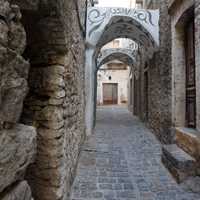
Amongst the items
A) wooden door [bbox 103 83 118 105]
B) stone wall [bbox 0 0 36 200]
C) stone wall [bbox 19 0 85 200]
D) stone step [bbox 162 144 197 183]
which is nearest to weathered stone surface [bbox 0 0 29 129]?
stone wall [bbox 0 0 36 200]

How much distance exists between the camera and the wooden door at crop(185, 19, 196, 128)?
4541 millimetres

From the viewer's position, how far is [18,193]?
1255 millimetres

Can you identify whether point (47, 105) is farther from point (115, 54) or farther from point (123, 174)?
point (115, 54)

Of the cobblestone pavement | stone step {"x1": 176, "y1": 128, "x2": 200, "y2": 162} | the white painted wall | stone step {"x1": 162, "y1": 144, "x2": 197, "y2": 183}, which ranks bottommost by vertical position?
the cobblestone pavement

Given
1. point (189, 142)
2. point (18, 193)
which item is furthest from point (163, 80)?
point (18, 193)

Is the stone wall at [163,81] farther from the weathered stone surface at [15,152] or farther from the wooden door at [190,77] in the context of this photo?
the weathered stone surface at [15,152]

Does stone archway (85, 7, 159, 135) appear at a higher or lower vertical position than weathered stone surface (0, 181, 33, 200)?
higher

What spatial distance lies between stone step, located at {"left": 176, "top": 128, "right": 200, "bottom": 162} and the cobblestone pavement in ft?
1.66

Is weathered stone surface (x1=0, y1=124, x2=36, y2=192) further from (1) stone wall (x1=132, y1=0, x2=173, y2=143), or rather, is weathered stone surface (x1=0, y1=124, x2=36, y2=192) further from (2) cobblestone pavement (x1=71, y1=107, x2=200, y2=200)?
(1) stone wall (x1=132, y1=0, x2=173, y2=143)

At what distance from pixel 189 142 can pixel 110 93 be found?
19607 millimetres

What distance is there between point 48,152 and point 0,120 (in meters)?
1.39

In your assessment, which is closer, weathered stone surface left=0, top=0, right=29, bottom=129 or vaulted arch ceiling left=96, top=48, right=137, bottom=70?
weathered stone surface left=0, top=0, right=29, bottom=129

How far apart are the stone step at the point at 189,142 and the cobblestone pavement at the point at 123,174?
0.50 meters

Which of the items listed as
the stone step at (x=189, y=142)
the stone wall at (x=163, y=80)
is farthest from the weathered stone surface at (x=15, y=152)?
the stone wall at (x=163, y=80)
